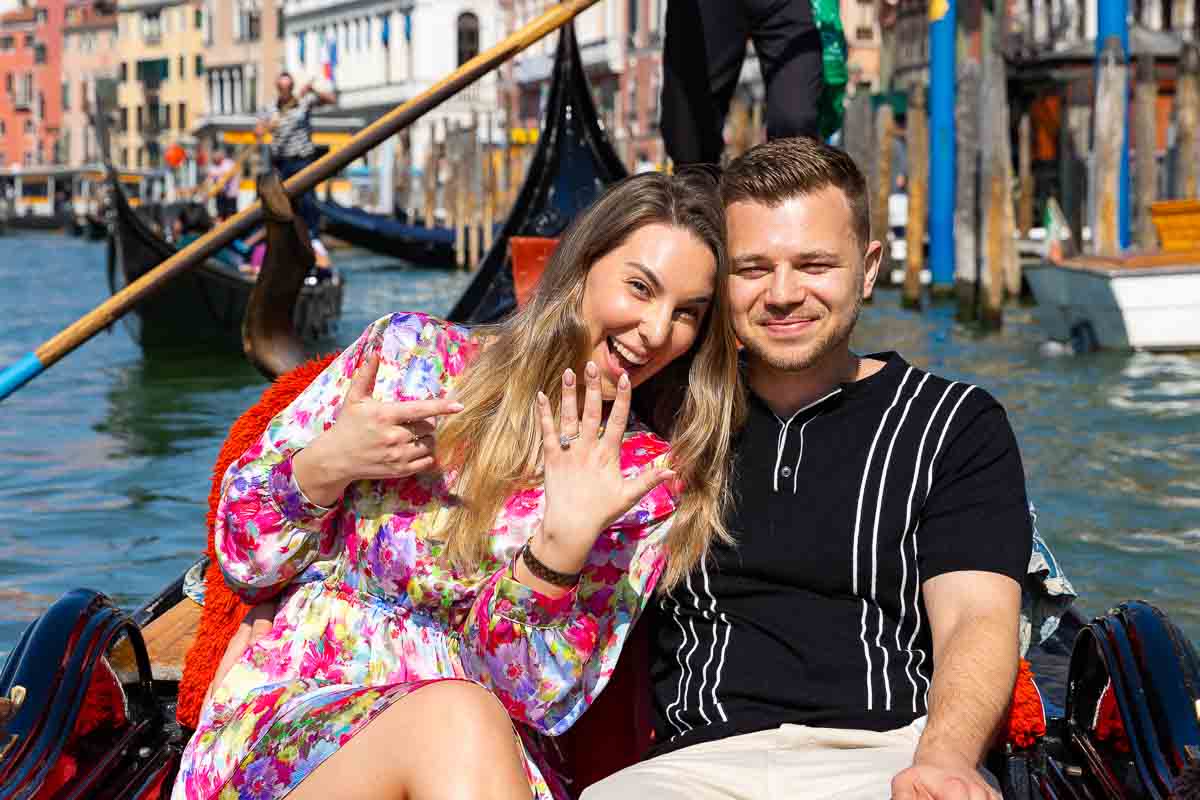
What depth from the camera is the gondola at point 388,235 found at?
15.9 meters

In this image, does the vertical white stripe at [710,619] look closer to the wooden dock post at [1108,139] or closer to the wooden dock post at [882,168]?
the wooden dock post at [1108,139]

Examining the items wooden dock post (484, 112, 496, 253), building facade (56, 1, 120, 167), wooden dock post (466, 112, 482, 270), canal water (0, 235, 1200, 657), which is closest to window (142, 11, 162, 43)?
building facade (56, 1, 120, 167)

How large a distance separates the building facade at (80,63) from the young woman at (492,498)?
47.6m

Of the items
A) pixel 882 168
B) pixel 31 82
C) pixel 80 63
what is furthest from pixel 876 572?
pixel 31 82

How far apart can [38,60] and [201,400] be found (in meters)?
47.2

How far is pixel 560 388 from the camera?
143 cm

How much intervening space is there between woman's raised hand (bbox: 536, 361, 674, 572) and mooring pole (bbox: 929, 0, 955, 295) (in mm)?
8491

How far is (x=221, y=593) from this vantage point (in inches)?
62.6

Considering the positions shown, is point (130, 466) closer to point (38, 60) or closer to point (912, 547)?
point (912, 547)

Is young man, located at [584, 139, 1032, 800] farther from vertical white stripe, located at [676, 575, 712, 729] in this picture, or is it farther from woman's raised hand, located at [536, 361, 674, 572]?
woman's raised hand, located at [536, 361, 674, 572]

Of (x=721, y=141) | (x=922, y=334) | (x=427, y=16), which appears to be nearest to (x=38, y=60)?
(x=427, y=16)

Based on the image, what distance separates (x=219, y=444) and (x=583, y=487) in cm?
474

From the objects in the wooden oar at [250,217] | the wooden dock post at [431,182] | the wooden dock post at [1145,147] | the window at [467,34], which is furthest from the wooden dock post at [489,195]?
the window at [467,34]

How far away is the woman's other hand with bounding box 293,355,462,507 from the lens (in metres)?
1.34
